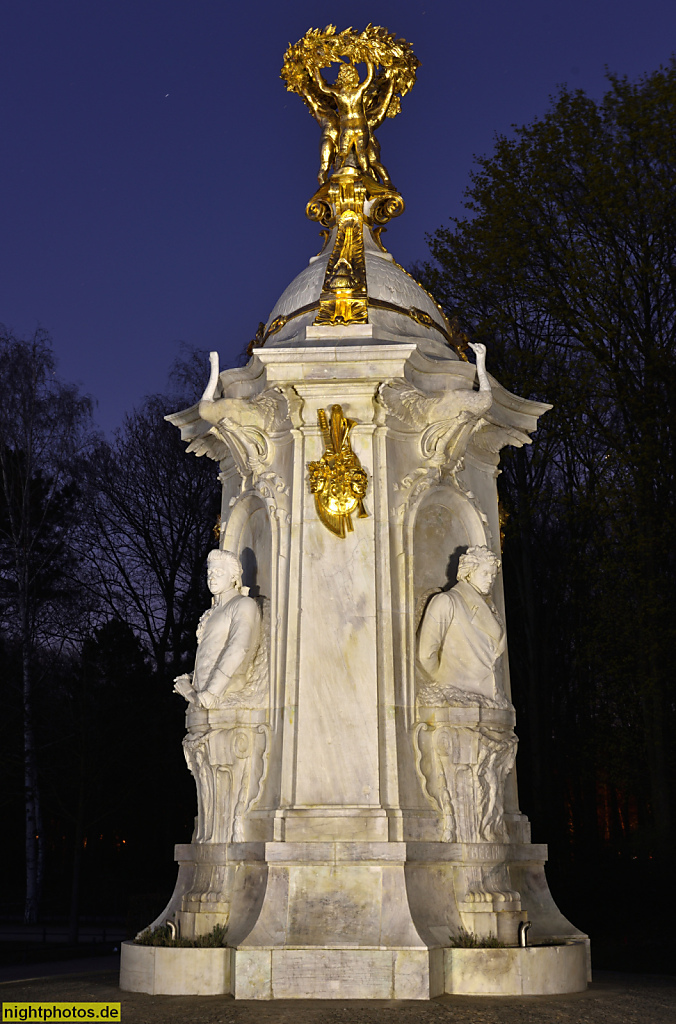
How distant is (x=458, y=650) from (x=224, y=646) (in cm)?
173

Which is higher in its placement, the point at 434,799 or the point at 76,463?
the point at 76,463

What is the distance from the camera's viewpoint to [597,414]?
18859mm

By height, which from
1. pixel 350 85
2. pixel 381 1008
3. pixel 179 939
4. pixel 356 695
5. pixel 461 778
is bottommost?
pixel 381 1008

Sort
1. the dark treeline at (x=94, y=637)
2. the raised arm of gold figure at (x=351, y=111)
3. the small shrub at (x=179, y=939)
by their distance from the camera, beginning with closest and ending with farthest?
the small shrub at (x=179, y=939), the raised arm of gold figure at (x=351, y=111), the dark treeline at (x=94, y=637)

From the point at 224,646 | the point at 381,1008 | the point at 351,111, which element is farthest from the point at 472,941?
the point at 351,111

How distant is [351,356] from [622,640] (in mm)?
10131

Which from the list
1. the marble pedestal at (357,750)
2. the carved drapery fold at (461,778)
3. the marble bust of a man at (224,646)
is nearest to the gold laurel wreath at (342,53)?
the marble pedestal at (357,750)

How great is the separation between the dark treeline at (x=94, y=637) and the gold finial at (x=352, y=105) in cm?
1208

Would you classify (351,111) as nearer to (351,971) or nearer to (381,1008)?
(351,971)

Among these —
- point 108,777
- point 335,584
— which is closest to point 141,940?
point 335,584

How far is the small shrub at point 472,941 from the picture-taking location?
7492 mm

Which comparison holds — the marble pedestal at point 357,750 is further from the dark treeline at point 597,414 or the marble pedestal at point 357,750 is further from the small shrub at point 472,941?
the dark treeline at point 597,414

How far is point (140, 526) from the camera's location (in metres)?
27.2

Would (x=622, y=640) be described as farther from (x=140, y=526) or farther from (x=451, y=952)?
(x=140, y=526)
